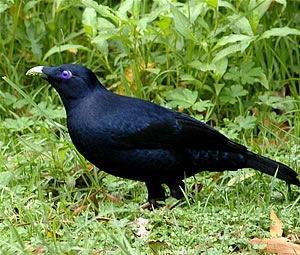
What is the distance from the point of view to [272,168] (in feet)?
14.0

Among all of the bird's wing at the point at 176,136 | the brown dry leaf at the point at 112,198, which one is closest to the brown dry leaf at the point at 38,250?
the bird's wing at the point at 176,136

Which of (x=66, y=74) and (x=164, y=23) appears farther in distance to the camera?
(x=164, y=23)

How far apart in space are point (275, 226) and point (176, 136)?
35.0 inches

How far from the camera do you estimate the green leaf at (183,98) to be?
5.40 meters

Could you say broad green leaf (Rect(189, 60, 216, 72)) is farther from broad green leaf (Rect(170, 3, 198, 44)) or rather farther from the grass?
broad green leaf (Rect(170, 3, 198, 44))

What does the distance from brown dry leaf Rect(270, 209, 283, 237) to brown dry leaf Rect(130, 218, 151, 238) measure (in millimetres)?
710

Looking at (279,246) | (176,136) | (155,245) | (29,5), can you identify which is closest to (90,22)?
(29,5)

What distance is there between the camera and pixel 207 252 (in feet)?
10.7

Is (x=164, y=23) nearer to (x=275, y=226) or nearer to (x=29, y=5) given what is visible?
(x=29, y=5)

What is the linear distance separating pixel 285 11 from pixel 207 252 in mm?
3706

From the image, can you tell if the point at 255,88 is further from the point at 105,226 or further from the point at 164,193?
the point at 105,226

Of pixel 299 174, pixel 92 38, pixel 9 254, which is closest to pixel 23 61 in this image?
pixel 92 38

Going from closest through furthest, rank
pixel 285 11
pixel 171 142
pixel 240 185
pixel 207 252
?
pixel 207 252
pixel 171 142
pixel 240 185
pixel 285 11

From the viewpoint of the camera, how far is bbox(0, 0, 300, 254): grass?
3.59 metres
